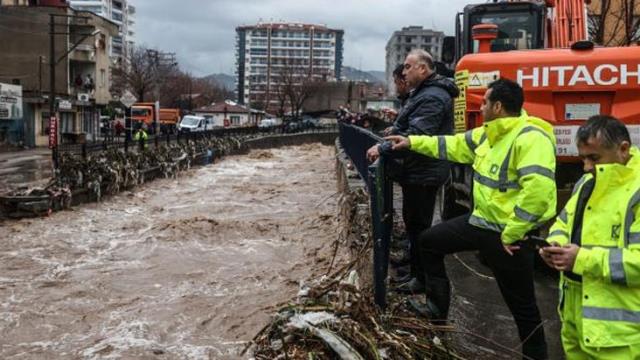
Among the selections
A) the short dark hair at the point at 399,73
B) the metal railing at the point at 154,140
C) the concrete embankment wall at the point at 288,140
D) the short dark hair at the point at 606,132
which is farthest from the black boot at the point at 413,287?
the concrete embankment wall at the point at 288,140

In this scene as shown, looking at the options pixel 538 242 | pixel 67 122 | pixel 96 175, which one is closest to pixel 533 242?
pixel 538 242

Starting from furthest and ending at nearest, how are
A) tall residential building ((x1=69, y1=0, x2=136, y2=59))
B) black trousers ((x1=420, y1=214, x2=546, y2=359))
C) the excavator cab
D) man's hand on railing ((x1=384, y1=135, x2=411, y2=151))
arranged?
tall residential building ((x1=69, y1=0, x2=136, y2=59)), the excavator cab, man's hand on railing ((x1=384, y1=135, x2=411, y2=151)), black trousers ((x1=420, y1=214, x2=546, y2=359))

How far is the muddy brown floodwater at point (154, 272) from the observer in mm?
6695

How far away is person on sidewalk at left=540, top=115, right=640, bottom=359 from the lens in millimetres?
2904

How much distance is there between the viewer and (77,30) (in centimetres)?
4559

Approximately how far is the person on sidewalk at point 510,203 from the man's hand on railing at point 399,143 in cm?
53

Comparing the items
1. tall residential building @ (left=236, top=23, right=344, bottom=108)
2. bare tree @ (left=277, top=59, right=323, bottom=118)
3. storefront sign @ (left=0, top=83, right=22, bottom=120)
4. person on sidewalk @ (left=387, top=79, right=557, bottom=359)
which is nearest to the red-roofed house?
bare tree @ (left=277, top=59, right=323, bottom=118)

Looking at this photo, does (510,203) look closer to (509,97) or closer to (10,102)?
(509,97)

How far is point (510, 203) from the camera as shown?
3.92 metres

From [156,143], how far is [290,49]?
15311 cm

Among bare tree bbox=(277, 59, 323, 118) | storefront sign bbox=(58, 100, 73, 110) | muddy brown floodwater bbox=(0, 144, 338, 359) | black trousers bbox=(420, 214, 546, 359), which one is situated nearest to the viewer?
black trousers bbox=(420, 214, 546, 359)

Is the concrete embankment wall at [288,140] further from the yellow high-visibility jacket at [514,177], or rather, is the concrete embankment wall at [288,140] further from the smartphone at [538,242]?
the smartphone at [538,242]

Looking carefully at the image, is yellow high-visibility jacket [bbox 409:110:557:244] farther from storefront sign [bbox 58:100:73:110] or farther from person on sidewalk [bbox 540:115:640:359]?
storefront sign [bbox 58:100:73:110]

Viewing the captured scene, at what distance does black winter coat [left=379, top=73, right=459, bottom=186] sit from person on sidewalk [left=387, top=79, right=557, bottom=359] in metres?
0.73
